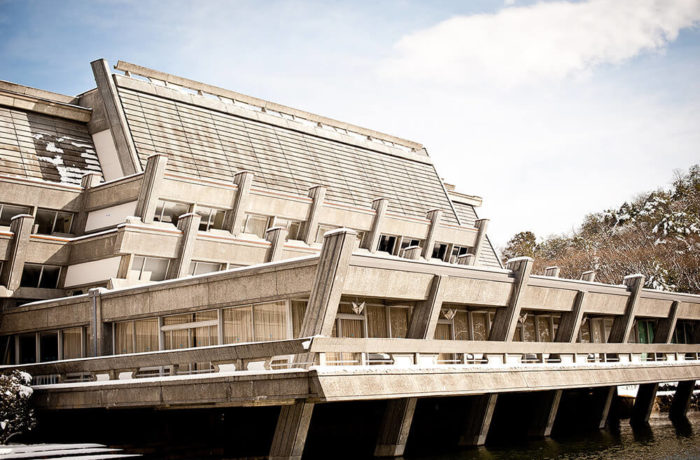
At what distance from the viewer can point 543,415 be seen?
32.9 metres

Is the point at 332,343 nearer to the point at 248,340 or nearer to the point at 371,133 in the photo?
the point at 248,340

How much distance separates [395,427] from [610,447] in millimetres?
9247

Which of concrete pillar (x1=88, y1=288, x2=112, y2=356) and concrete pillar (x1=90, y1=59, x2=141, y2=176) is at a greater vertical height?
concrete pillar (x1=90, y1=59, x2=141, y2=176)

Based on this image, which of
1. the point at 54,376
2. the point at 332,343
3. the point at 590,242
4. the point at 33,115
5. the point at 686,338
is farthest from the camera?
the point at 590,242

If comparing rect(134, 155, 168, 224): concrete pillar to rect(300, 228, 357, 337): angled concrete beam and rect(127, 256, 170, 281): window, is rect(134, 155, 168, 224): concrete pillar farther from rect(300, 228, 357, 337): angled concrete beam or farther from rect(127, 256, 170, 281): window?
rect(300, 228, 357, 337): angled concrete beam

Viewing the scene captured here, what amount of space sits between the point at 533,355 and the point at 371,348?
1261cm

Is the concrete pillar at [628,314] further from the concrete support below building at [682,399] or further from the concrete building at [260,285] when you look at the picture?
the concrete support below building at [682,399]

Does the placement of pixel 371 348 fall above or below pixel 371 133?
below

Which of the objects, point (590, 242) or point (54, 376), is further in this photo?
point (590, 242)

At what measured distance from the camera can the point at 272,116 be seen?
1858 inches

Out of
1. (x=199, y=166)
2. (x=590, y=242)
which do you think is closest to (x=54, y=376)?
(x=199, y=166)

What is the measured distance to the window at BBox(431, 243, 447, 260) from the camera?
4963 centimetres

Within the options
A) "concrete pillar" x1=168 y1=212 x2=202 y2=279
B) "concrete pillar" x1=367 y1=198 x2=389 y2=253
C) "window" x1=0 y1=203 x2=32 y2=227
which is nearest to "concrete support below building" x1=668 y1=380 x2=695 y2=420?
"concrete pillar" x1=367 y1=198 x2=389 y2=253

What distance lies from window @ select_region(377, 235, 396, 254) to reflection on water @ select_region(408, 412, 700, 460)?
17.0 m
